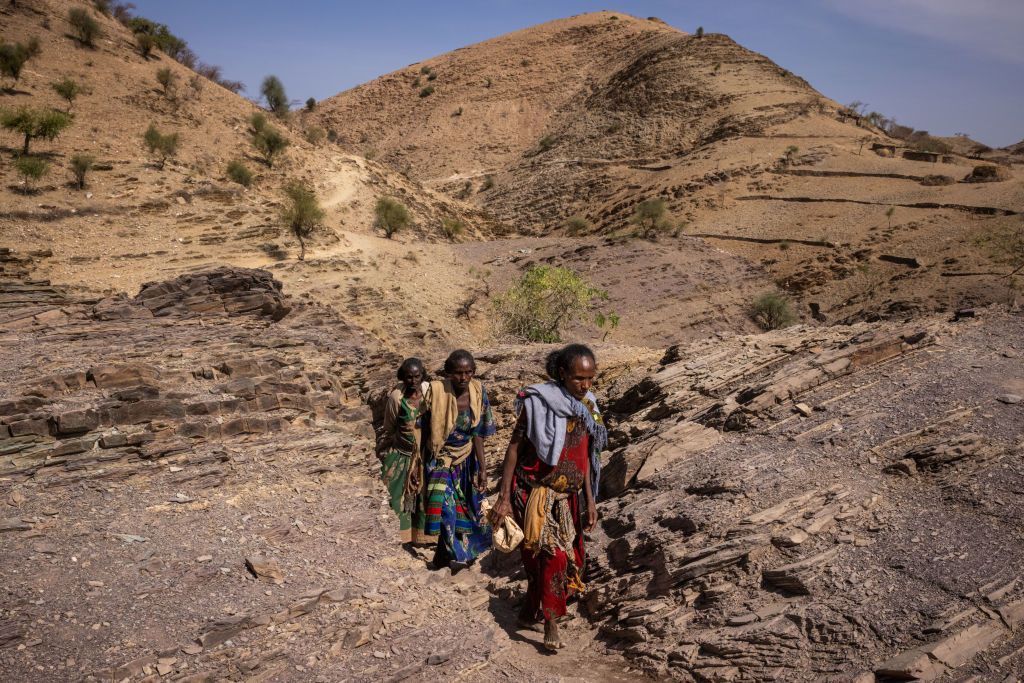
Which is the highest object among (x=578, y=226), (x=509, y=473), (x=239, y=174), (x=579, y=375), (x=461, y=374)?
(x=239, y=174)

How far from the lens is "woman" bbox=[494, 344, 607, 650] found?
407 cm

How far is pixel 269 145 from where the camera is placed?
2461 cm

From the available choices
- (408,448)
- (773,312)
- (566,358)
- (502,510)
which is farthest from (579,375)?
(773,312)

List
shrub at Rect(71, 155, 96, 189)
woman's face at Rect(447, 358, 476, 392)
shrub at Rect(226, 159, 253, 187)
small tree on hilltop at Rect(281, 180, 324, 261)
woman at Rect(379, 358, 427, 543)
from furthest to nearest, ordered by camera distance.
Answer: shrub at Rect(226, 159, 253, 187) < shrub at Rect(71, 155, 96, 189) < small tree on hilltop at Rect(281, 180, 324, 261) < woman at Rect(379, 358, 427, 543) < woman's face at Rect(447, 358, 476, 392)

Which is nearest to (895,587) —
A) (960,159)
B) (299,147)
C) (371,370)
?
(371,370)

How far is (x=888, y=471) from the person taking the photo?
16.2ft

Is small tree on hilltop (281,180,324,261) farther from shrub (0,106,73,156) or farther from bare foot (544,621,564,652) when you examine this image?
bare foot (544,621,564,652)

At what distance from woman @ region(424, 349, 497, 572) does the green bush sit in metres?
16.7

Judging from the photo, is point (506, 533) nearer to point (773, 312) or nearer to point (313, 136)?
point (773, 312)

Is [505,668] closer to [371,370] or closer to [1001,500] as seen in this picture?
[1001,500]

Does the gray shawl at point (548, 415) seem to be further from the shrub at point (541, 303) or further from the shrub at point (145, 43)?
the shrub at point (145, 43)

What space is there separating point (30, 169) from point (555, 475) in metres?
18.1

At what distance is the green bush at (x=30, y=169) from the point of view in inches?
669

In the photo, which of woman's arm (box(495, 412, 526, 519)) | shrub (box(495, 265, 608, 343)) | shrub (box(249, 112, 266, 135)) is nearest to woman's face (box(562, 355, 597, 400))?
woman's arm (box(495, 412, 526, 519))
